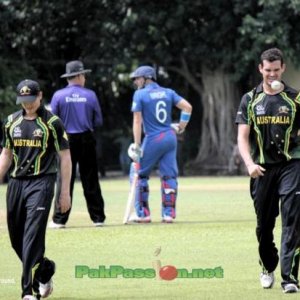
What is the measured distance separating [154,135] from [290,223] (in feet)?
22.4

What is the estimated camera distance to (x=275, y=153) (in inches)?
420

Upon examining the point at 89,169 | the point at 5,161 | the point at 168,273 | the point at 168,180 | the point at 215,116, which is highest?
the point at 5,161

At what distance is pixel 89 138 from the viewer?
16.7 m

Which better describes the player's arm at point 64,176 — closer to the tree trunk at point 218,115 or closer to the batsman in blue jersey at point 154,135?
the batsman in blue jersey at point 154,135

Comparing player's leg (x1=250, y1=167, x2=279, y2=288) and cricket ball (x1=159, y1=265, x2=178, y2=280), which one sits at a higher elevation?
player's leg (x1=250, y1=167, x2=279, y2=288)

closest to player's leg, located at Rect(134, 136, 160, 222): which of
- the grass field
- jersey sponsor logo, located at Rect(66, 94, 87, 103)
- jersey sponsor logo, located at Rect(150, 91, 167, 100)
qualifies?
the grass field

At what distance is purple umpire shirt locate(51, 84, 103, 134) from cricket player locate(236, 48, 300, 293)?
19.8 feet

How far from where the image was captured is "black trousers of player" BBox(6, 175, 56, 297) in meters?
9.95

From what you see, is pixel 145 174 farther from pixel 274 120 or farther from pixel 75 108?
pixel 274 120

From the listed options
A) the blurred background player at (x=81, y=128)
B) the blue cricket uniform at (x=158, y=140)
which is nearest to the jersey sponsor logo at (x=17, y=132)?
the blurred background player at (x=81, y=128)

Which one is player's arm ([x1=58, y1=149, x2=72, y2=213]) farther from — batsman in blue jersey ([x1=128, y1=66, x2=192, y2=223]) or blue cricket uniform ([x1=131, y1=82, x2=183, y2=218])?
blue cricket uniform ([x1=131, y1=82, x2=183, y2=218])

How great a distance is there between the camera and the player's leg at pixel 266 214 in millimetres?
10719

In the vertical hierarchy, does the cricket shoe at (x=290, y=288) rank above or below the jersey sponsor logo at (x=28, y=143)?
below

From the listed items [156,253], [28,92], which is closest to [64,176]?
[28,92]
